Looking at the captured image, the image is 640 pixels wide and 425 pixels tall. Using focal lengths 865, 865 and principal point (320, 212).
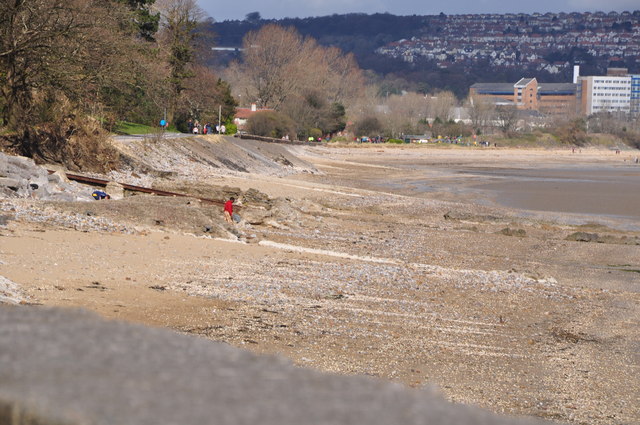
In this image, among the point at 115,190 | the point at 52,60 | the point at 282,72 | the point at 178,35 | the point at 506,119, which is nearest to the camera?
the point at 115,190

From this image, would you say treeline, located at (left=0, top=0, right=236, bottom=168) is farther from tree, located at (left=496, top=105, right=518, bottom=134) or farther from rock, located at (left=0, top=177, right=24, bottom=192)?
tree, located at (left=496, top=105, right=518, bottom=134)

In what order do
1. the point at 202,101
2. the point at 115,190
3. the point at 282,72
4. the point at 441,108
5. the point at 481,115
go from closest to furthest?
the point at 115,190 → the point at 202,101 → the point at 282,72 → the point at 481,115 → the point at 441,108

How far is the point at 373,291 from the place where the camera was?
14102 mm

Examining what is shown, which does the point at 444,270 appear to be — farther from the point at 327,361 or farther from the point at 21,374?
the point at 21,374

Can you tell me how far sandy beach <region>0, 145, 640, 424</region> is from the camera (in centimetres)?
989

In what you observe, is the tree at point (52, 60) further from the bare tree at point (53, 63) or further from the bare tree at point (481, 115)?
the bare tree at point (481, 115)

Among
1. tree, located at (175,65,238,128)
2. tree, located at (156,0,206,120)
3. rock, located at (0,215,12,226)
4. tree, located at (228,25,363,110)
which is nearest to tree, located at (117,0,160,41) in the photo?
tree, located at (156,0,206,120)

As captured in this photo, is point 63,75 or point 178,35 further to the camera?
point 178,35

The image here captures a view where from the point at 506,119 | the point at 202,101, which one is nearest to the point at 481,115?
the point at 506,119

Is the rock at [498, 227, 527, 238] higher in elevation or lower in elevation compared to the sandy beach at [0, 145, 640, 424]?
lower

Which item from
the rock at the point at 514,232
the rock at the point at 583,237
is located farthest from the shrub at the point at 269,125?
the rock at the point at 583,237

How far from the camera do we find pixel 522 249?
2309 centimetres

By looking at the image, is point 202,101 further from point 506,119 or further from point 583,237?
point 506,119

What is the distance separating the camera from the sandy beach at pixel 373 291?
32.4 ft
